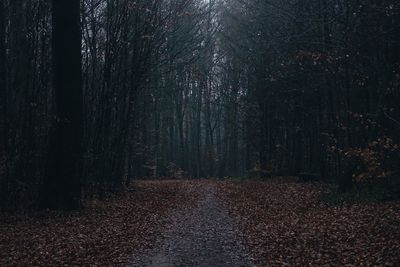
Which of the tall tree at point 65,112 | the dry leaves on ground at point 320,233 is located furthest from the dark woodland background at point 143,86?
the dry leaves on ground at point 320,233

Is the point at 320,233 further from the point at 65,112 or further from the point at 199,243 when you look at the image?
the point at 65,112

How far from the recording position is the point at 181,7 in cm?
2508

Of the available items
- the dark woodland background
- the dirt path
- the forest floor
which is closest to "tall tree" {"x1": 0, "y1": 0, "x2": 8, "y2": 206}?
the dark woodland background

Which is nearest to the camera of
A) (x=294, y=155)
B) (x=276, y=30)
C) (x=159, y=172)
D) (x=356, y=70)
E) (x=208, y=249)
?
(x=208, y=249)

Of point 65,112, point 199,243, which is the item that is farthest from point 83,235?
point 65,112

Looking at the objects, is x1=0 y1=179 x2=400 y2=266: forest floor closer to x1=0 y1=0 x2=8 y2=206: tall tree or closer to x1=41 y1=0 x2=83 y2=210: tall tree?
x1=41 y1=0 x2=83 y2=210: tall tree

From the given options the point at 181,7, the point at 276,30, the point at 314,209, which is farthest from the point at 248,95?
the point at 314,209

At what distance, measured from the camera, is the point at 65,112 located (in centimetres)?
1581

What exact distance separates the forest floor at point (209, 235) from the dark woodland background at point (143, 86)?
1.34 meters

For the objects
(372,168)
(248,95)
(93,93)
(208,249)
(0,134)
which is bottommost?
(208,249)

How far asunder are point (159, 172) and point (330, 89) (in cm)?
2579

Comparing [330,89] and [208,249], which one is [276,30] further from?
[208,249]

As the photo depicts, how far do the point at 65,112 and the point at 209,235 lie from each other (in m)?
6.36

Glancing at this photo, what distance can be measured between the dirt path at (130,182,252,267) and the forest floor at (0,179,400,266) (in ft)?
0.06
